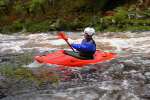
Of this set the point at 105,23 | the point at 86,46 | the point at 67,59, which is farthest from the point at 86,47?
the point at 105,23

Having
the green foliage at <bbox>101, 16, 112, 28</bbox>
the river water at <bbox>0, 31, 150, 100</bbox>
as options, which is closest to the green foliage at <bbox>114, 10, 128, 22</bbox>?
the green foliage at <bbox>101, 16, 112, 28</bbox>

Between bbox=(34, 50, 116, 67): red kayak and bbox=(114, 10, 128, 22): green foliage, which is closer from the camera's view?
bbox=(34, 50, 116, 67): red kayak

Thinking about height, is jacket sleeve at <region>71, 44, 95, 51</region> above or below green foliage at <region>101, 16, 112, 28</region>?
above

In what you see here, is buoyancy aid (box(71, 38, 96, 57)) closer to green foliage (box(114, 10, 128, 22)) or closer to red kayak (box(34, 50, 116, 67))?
red kayak (box(34, 50, 116, 67))

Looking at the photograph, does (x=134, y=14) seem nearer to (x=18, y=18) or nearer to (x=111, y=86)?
(x=111, y=86)

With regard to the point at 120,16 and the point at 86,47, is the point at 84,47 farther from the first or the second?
the point at 120,16

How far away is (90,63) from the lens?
14.6 feet

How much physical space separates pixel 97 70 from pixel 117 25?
8.79 metres

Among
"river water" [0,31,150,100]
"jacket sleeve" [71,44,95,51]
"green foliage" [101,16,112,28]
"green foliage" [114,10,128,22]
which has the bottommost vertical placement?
"green foliage" [101,16,112,28]

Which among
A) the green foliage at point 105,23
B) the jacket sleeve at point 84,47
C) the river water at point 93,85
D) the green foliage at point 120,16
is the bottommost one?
the green foliage at point 105,23

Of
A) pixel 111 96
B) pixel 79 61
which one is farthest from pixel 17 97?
pixel 79 61

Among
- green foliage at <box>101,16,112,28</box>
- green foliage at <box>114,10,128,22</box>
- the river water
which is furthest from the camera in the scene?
green foliage at <box>101,16,112,28</box>

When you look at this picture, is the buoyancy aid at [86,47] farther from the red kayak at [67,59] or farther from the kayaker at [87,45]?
the red kayak at [67,59]

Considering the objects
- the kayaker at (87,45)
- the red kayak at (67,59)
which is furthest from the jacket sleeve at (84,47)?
the red kayak at (67,59)
